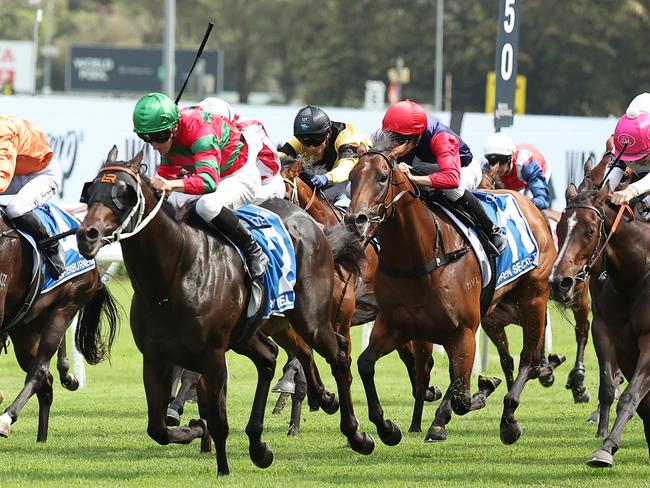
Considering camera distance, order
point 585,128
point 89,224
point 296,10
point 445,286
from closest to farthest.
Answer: point 89,224
point 445,286
point 585,128
point 296,10

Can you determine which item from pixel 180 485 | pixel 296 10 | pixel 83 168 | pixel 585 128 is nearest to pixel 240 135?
pixel 180 485

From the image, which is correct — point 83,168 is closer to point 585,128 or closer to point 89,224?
point 585,128

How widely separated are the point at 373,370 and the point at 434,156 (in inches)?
50.7

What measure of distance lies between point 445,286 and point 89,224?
239 cm

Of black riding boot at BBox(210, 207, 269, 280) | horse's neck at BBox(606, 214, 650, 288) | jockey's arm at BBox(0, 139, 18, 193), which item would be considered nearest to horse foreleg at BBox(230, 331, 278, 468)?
black riding boot at BBox(210, 207, 269, 280)

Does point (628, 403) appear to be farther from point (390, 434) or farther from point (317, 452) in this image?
point (317, 452)

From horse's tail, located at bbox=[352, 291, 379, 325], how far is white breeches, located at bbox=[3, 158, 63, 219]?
7.07ft

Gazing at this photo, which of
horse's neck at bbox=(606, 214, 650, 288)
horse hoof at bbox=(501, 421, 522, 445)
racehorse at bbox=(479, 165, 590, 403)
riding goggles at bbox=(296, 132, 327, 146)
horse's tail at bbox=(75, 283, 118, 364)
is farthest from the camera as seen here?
racehorse at bbox=(479, 165, 590, 403)

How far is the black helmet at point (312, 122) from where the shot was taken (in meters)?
9.30

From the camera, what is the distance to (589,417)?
30.5 ft

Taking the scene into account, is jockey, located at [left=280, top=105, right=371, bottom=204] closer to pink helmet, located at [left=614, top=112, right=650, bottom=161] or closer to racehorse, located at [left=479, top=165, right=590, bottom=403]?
racehorse, located at [left=479, top=165, right=590, bottom=403]

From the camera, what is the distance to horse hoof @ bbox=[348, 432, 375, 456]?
295 inches

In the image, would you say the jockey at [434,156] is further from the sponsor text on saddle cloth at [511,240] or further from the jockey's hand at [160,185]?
the jockey's hand at [160,185]

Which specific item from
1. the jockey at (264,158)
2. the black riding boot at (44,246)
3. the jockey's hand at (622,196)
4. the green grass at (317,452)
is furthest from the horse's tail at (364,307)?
the jockey's hand at (622,196)
